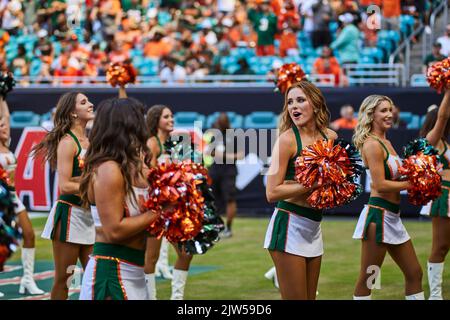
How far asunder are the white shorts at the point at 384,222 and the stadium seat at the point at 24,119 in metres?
8.56

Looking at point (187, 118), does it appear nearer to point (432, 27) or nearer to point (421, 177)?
point (432, 27)

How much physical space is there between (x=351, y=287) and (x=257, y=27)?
28.7 feet

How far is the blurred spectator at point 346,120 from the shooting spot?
1177 cm

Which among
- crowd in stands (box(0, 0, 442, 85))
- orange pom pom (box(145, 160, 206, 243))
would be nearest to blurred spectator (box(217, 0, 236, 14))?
crowd in stands (box(0, 0, 442, 85))

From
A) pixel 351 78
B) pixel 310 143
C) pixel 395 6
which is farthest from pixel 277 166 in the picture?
pixel 395 6

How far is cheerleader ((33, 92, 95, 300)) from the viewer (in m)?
5.32

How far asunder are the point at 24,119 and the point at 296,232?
945cm

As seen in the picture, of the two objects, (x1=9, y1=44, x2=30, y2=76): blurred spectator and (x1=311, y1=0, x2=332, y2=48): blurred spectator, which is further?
(x1=9, y1=44, x2=30, y2=76): blurred spectator

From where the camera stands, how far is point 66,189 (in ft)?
17.4

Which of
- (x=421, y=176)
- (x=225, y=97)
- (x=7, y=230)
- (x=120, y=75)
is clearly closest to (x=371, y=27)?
(x=225, y=97)

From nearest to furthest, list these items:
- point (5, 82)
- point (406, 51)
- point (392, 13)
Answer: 1. point (5, 82)
2. point (406, 51)
3. point (392, 13)

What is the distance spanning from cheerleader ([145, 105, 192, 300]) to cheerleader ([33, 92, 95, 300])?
1.07 meters

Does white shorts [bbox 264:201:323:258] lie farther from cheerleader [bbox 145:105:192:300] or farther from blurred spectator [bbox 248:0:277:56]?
blurred spectator [bbox 248:0:277:56]

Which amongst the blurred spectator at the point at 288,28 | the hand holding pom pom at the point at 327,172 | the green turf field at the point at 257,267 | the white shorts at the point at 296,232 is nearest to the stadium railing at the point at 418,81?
the green turf field at the point at 257,267
